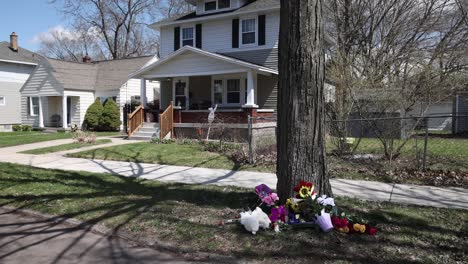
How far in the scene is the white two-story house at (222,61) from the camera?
17.0 m

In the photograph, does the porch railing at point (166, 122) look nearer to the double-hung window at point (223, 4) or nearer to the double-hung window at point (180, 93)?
the double-hung window at point (180, 93)

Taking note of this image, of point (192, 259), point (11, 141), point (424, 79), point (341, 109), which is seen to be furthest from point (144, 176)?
point (11, 141)

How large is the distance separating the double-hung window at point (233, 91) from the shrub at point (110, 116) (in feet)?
25.4

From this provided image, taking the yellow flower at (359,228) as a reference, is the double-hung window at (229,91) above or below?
above

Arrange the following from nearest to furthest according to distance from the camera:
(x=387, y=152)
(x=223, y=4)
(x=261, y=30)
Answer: (x=387, y=152), (x=261, y=30), (x=223, y=4)

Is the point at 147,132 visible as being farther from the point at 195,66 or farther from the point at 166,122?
the point at 195,66

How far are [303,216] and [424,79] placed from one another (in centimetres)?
674

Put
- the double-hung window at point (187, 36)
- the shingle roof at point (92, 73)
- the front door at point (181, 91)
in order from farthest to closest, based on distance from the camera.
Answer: the shingle roof at point (92, 73) → the double-hung window at point (187, 36) → the front door at point (181, 91)

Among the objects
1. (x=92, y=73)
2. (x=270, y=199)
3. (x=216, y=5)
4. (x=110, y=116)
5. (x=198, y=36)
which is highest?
(x=216, y=5)

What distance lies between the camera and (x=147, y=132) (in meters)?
17.5

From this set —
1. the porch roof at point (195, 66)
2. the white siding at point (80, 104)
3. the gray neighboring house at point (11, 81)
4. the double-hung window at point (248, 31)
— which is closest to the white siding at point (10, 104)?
the gray neighboring house at point (11, 81)

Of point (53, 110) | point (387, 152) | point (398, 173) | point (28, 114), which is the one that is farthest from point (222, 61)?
point (28, 114)

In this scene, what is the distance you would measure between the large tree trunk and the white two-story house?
1075 cm

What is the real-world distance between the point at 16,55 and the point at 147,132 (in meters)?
19.2
